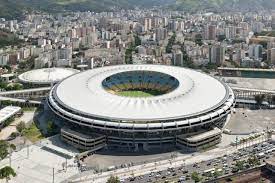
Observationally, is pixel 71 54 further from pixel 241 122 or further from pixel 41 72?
pixel 241 122

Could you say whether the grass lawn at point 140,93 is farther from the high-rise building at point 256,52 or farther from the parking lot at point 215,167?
the high-rise building at point 256,52

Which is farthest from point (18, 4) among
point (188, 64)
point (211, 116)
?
point (211, 116)

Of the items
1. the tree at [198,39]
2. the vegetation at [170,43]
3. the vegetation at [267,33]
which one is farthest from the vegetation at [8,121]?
the vegetation at [267,33]

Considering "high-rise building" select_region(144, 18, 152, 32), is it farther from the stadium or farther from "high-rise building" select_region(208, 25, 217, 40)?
the stadium

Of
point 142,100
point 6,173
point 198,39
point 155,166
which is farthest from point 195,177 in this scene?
point 198,39

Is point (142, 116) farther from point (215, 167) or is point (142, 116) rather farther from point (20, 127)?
point (20, 127)

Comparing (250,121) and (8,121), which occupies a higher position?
(8,121)
